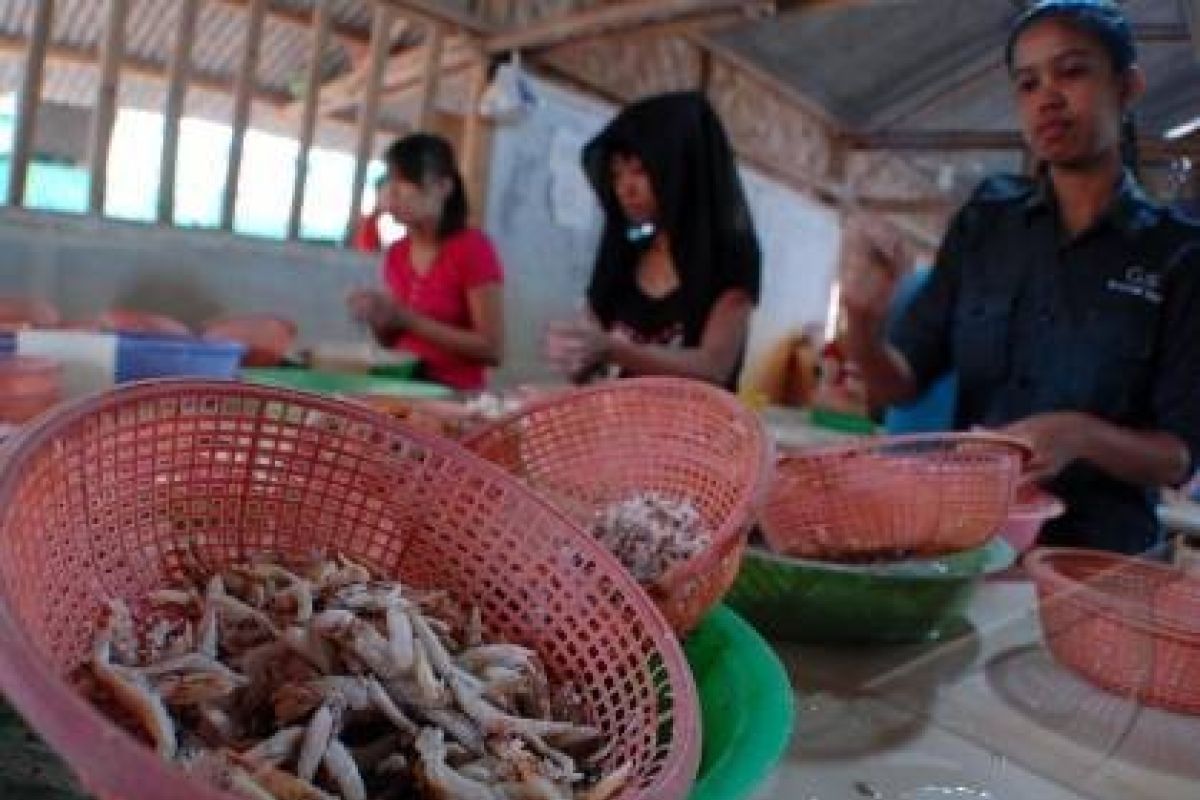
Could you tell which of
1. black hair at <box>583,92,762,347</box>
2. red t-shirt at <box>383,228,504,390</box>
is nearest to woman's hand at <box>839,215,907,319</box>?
black hair at <box>583,92,762,347</box>

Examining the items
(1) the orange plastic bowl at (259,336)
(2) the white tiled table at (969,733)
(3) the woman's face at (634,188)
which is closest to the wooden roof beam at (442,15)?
(3) the woman's face at (634,188)

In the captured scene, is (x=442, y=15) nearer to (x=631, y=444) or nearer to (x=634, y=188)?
(x=634, y=188)

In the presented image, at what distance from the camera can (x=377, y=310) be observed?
8.67 ft

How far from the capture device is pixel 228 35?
3824 millimetres

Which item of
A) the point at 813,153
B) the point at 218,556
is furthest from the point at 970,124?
the point at 218,556

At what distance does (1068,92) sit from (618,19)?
2.21 m

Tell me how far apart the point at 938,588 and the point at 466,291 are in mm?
2255

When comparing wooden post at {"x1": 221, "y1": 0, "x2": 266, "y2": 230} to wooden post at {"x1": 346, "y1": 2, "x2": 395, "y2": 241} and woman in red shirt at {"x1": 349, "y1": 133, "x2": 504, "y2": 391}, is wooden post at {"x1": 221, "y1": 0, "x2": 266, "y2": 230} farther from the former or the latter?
woman in red shirt at {"x1": 349, "y1": 133, "x2": 504, "y2": 391}

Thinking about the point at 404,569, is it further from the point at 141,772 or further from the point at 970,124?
the point at 970,124

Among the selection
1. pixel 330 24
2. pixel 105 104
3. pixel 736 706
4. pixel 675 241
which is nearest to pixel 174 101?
pixel 105 104

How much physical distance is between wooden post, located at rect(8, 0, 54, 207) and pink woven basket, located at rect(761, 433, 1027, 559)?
9.02 feet

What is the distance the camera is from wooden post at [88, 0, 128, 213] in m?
2.80

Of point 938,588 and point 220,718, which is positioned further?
point 938,588

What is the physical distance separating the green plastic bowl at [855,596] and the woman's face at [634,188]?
1.48m
